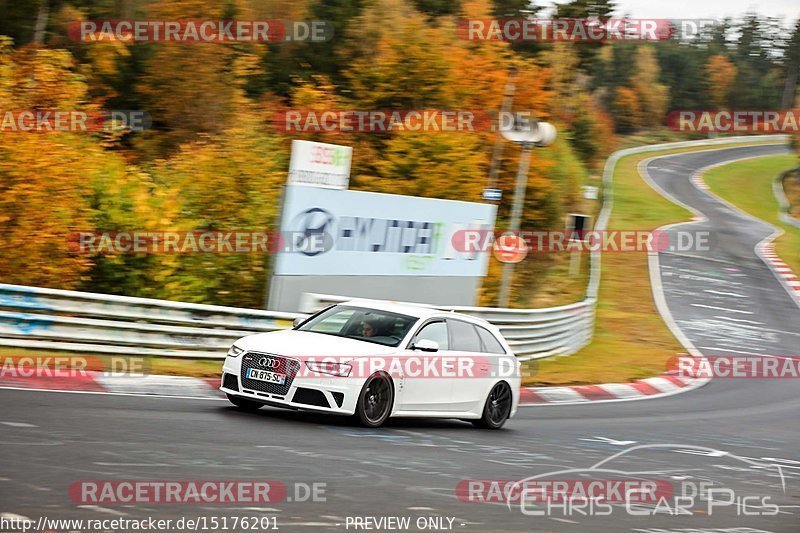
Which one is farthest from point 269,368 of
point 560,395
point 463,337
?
point 560,395

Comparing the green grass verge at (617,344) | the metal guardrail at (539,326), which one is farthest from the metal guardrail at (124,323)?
the metal guardrail at (539,326)

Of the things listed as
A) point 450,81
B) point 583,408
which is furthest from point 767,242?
point 583,408

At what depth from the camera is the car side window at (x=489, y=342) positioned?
44.7ft

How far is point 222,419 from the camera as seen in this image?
10789 mm

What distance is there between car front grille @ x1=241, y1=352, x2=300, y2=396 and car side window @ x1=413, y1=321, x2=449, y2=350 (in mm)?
1770

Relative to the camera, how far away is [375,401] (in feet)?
38.2

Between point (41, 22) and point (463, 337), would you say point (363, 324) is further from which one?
point (41, 22)

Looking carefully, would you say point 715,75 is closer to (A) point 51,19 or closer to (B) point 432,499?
(A) point 51,19

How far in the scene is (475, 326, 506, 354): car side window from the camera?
13629 millimetres

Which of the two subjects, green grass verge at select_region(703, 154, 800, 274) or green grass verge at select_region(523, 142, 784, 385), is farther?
green grass verge at select_region(703, 154, 800, 274)

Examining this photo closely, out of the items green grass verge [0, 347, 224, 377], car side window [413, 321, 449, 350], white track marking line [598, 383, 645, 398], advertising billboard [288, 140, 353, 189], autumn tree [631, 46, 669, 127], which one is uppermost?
autumn tree [631, 46, 669, 127]

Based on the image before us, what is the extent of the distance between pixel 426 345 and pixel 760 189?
7093cm

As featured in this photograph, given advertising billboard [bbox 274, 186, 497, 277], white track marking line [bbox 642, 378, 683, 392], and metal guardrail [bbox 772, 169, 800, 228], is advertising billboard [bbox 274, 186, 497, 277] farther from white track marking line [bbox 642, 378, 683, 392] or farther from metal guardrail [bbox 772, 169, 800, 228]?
metal guardrail [bbox 772, 169, 800, 228]

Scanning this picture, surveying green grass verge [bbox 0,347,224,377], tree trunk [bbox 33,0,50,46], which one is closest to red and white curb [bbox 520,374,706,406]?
green grass verge [bbox 0,347,224,377]
